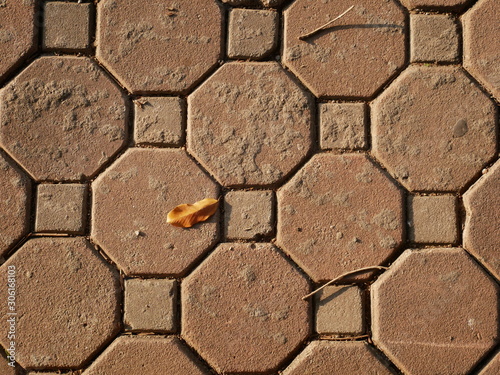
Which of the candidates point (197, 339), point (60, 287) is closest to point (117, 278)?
point (60, 287)

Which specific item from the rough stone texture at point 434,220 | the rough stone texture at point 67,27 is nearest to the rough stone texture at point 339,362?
the rough stone texture at point 434,220

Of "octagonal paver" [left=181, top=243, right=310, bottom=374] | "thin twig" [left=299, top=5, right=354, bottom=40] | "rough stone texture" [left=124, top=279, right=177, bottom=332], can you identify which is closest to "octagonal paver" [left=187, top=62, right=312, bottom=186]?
"thin twig" [left=299, top=5, right=354, bottom=40]

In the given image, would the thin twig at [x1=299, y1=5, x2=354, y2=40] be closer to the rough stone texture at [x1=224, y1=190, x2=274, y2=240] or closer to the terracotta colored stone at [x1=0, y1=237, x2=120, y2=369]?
the rough stone texture at [x1=224, y1=190, x2=274, y2=240]

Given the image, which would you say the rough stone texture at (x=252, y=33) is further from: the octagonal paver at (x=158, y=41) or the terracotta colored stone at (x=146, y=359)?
the terracotta colored stone at (x=146, y=359)

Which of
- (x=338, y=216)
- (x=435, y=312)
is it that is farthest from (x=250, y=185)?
(x=435, y=312)

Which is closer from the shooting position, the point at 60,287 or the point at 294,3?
the point at 60,287

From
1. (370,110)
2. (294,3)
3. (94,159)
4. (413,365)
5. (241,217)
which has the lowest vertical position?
(413,365)

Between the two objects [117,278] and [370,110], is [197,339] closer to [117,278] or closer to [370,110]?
[117,278]

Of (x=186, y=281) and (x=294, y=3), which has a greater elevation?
(x=294, y=3)

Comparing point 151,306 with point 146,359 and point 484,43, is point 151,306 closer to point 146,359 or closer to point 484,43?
point 146,359
